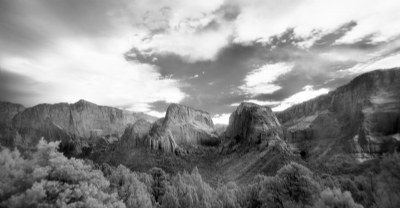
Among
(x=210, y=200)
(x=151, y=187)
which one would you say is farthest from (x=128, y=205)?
(x=151, y=187)

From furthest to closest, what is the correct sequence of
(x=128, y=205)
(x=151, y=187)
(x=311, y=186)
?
(x=151, y=187) → (x=311, y=186) → (x=128, y=205)

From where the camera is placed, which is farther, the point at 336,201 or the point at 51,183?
the point at 336,201

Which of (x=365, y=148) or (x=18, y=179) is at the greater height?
(x=18, y=179)

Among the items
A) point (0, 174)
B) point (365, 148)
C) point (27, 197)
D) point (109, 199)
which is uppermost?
point (0, 174)

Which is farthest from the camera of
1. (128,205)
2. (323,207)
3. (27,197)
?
(128,205)

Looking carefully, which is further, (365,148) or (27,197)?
(365,148)

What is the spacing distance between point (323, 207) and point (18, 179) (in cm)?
2821

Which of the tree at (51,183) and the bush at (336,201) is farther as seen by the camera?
the bush at (336,201)

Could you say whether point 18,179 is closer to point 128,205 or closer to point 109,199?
point 109,199

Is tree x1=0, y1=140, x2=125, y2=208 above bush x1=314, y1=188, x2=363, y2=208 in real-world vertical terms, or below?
above

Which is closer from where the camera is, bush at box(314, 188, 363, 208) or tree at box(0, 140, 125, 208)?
tree at box(0, 140, 125, 208)

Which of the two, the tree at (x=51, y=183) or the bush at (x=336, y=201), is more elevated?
the tree at (x=51, y=183)

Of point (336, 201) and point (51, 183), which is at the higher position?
point (51, 183)

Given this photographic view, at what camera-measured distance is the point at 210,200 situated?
71.4m
